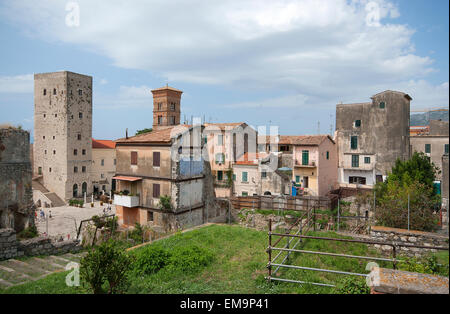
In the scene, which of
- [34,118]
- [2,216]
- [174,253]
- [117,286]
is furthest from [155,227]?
[34,118]

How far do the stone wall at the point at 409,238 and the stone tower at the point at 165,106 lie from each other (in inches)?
1420

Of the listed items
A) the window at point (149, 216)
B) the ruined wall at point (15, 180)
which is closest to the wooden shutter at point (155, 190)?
the window at point (149, 216)

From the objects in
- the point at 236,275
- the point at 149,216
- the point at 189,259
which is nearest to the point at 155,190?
the point at 149,216

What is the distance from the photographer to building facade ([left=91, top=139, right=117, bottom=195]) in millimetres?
49622

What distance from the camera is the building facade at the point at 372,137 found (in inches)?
1291

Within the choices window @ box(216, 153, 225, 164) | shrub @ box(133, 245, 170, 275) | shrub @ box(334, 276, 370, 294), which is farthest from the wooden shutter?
shrub @ box(334, 276, 370, 294)

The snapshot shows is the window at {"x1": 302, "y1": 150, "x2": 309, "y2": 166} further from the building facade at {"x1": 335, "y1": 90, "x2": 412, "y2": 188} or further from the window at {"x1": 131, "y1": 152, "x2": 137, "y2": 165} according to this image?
the window at {"x1": 131, "y1": 152, "x2": 137, "y2": 165}

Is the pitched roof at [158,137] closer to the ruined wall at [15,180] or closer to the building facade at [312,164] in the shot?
the ruined wall at [15,180]

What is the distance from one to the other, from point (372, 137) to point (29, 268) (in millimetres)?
33486

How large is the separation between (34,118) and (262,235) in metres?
46.5

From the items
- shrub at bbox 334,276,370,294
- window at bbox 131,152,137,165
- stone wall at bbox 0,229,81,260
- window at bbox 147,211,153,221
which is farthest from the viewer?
window at bbox 131,152,137,165

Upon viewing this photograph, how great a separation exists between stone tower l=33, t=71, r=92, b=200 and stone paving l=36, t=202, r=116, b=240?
208 inches

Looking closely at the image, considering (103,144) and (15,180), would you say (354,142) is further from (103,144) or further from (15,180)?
(103,144)

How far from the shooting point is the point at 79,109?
45875 millimetres
